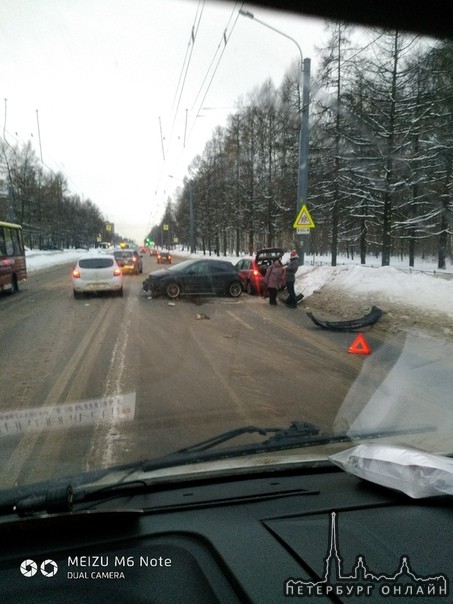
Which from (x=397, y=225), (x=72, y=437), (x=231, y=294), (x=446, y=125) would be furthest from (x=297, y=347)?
(x=397, y=225)

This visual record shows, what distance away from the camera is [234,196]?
149 feet

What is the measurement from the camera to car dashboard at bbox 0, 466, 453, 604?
1.71 metres

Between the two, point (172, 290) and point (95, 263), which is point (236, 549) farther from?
point (95, 263)

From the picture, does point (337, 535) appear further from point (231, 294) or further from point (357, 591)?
point (231, 294)

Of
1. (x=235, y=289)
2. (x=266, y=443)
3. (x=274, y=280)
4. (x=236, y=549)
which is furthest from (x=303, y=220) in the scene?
(x=236, y=549)

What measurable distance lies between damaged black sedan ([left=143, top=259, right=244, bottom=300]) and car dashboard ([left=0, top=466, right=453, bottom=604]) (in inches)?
603

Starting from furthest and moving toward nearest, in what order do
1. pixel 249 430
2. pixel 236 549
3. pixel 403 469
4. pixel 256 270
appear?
pixel 256 270, pixel 249 430, pixel 403 469, pixel 236 549

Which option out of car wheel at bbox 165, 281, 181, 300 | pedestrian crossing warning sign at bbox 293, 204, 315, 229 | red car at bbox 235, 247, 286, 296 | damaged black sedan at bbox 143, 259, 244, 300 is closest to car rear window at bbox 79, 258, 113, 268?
damaged black sedan at bbox 143, 259, 244, 300

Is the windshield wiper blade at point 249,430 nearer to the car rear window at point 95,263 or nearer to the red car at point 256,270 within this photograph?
the car rear window at point 95,263

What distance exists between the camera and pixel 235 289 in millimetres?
18734

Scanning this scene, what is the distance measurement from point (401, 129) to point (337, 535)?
25.3 m

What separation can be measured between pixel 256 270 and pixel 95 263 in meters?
6.21

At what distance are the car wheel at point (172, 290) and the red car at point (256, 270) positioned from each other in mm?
3498

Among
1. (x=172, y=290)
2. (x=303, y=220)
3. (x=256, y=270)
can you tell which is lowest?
(x=172, y=290)
